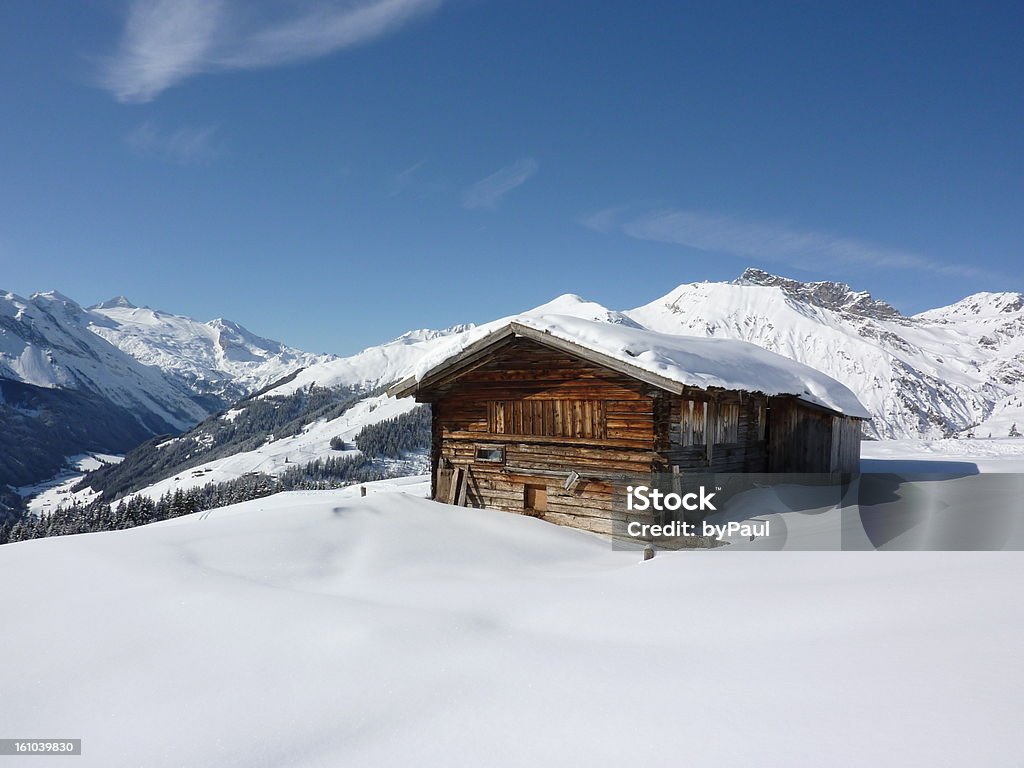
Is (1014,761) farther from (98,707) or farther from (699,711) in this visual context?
(98,707)

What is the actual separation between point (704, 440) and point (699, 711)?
34.2 feet

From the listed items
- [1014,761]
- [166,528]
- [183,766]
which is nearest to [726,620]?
[1014,761]

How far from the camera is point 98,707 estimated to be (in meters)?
4.06

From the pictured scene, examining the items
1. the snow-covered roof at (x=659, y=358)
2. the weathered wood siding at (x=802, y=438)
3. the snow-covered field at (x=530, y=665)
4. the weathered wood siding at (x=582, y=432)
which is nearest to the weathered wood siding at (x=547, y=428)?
the weathered wood siding at (x=582, y=432)

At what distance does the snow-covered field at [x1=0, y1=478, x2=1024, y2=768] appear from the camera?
9.84 ft

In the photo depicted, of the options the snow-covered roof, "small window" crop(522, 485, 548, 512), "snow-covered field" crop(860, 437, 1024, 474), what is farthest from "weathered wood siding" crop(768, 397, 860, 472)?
"small window" crop(522, 485, 548, 512)

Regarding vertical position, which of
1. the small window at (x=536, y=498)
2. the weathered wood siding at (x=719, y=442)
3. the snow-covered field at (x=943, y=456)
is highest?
the weathered wood siding at (x=719, y=442)

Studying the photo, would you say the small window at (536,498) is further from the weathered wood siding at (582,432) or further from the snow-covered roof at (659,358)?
the snow-covered roof at (659,358)

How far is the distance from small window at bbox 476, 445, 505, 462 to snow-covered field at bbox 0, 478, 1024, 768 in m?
7.26

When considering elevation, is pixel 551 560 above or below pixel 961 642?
below

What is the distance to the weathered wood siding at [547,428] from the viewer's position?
12469 mm

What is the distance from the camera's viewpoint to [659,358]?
1141 centimetres

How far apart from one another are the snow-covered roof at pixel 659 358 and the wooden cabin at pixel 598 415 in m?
0.04

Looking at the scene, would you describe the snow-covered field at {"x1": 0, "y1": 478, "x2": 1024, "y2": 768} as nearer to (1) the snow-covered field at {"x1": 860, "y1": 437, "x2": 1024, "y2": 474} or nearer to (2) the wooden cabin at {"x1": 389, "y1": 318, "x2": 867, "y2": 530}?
(2) the wooden cabin at {"x1": 389, "y1": 318, "x2": 867, "y2": 530}
